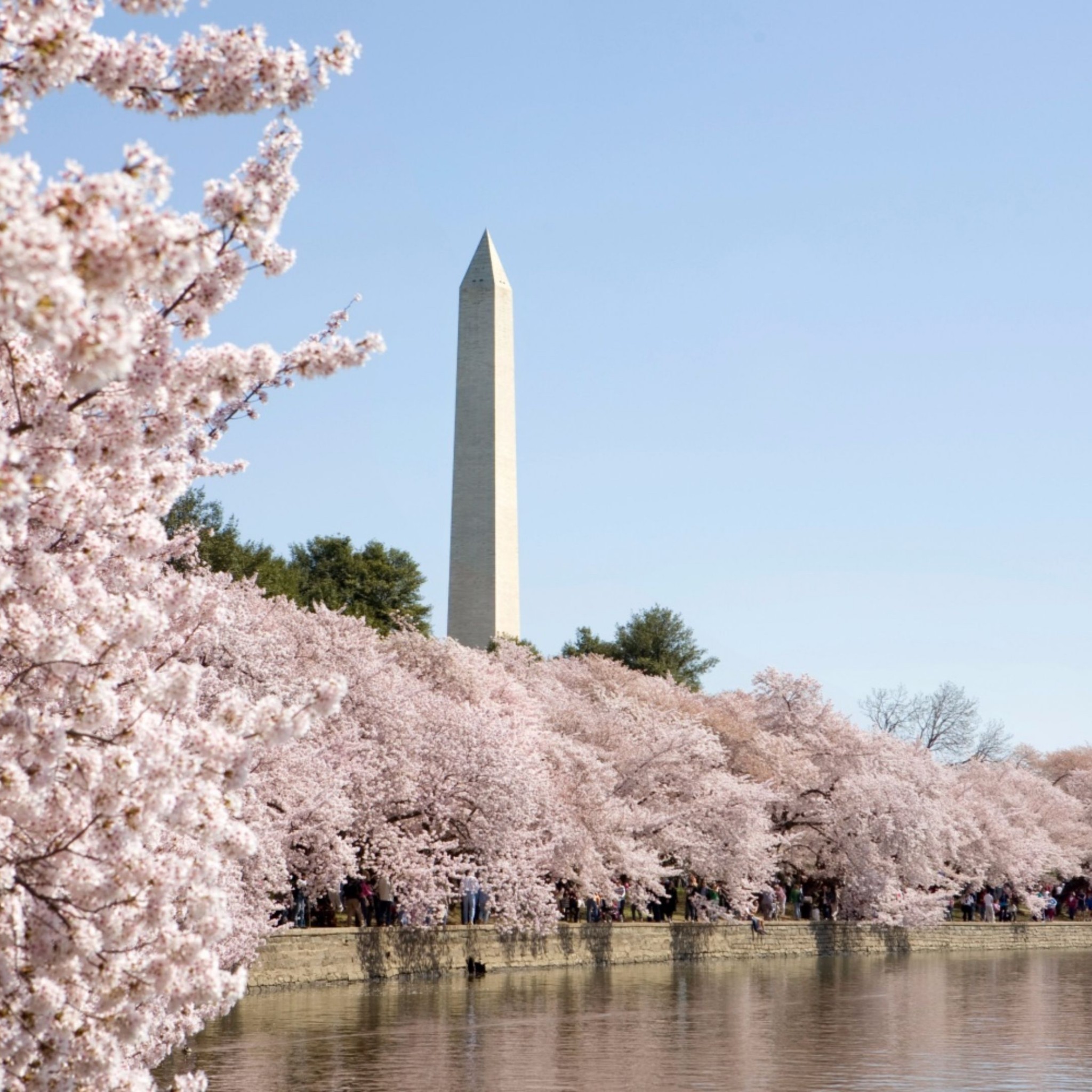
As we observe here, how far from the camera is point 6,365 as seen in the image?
846cm

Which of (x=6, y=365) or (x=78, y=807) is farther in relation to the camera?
(x=6, y=365)

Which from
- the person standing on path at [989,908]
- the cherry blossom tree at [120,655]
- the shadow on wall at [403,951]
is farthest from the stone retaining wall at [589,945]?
the cherry blossom tree at [120,655]

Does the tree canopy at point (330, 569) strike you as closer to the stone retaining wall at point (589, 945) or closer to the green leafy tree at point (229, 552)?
the green leafy tree at point (229, 552)

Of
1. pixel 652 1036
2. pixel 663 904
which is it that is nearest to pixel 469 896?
pixel 663 904

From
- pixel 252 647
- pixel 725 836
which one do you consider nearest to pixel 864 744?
pixel 725 836

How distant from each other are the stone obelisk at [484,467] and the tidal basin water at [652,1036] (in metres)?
24.1

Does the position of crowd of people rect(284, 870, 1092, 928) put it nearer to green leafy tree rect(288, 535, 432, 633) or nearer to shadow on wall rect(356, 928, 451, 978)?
shadow on wall rect(356, 928, 451, 978)

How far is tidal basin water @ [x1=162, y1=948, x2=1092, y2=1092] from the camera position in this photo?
19.1 meters

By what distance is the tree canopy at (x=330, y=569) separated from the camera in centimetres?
5759

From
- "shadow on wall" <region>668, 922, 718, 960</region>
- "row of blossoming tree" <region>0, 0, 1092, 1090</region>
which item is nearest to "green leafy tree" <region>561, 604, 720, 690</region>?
"shadow on wall" <region>668, 922, 718, 960</region>

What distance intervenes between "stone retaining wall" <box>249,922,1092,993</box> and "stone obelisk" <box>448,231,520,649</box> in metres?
17.3

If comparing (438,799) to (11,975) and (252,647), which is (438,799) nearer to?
(252,647)

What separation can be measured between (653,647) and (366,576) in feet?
70.3

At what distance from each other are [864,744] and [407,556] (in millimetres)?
23724
